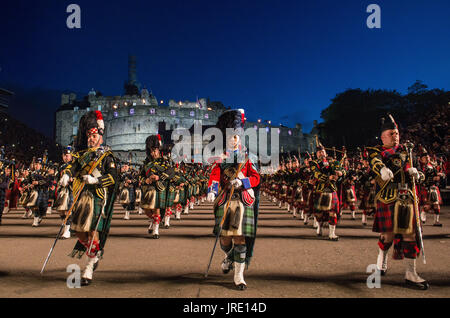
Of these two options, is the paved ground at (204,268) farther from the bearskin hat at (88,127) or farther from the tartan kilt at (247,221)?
the bearskin hat at (88,127)

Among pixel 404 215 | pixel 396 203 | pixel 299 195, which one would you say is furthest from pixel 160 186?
pixel 299 195

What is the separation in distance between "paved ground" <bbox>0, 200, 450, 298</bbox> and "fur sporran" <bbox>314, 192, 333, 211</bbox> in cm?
89

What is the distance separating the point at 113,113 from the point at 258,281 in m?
102

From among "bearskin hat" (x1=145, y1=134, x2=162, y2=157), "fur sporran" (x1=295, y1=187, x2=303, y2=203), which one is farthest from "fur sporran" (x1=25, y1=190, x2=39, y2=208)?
"fur sporran" (x1=295, y1=187, x2=303, y2=203)

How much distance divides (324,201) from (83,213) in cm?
669

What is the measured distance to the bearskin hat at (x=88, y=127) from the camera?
233 inches

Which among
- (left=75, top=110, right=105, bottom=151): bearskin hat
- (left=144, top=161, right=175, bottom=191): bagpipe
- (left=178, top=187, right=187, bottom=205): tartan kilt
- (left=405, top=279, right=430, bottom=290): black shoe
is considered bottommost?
(left=405, top=279, right=430, bottom=290): black shoe

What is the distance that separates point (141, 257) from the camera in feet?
24.1

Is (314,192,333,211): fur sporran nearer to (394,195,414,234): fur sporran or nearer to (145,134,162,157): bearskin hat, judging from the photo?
(394,195,414,234): fur sporran

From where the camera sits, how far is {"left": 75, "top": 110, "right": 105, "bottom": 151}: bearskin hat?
592 centimetres

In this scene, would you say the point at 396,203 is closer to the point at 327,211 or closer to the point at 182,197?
the point at 327,211

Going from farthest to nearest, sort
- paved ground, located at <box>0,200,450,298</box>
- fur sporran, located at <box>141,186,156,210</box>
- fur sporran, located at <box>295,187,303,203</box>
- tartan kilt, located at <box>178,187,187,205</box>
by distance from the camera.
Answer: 1. tartan kilt, located at <box>178,187,187,205</box>
2. fur sporran, located at <box>295,187,303,203</box>
3. fur sporran, located at <box>141,186,156,210</box>
4. paved ground, located at <box>0,200,450,298</box>

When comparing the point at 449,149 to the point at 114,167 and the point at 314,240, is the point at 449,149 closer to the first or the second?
the point at 314,240
